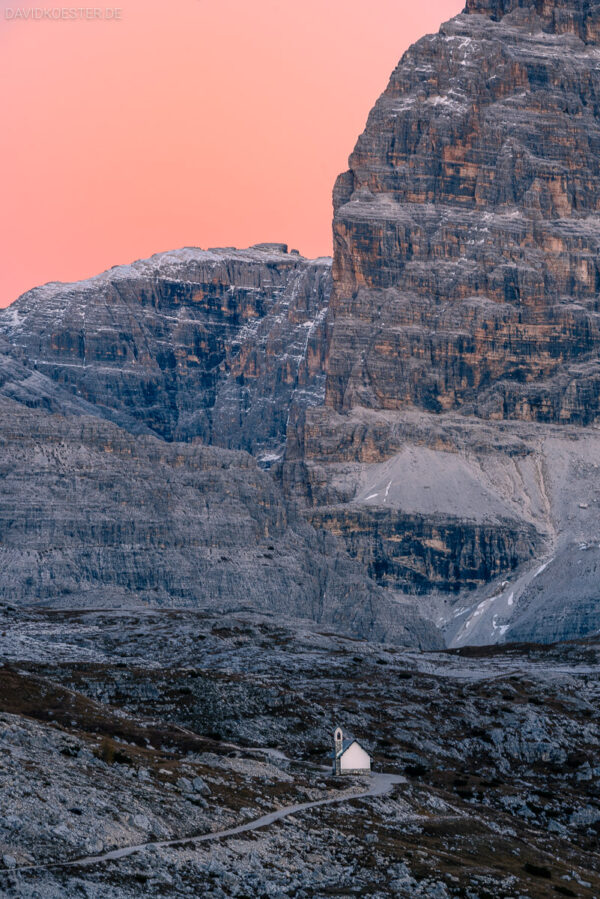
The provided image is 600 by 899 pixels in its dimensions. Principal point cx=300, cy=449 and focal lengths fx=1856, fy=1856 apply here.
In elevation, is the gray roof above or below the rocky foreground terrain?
below

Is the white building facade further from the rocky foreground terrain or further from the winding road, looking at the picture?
the rocky foreground terrain

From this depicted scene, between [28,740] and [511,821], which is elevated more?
[28,740]

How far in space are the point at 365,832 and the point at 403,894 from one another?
1627 cm

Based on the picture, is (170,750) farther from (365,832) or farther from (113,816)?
(113,816)

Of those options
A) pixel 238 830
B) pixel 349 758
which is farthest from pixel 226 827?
pixel 349 758

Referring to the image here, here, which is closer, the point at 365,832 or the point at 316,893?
the point at 316,893

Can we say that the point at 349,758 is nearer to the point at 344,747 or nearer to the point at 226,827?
the point at 344,747

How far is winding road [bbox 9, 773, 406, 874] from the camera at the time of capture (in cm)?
11319

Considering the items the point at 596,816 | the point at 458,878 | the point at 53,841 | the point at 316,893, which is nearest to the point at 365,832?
the point at 458,878

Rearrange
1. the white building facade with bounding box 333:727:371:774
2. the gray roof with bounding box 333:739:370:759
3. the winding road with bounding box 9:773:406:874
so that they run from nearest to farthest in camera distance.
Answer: the winding road with bounding box 9:773:406:874 < the white building facade with bounding box 333:727:371:774 < the gray roof with bounding box 333:739:370:759

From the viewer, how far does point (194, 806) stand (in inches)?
5271

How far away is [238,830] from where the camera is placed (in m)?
132

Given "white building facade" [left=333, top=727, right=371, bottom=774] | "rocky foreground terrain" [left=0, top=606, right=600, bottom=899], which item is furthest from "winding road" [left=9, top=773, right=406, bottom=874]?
"white building facade" [left=333, top=727, right=371, bottom=774]

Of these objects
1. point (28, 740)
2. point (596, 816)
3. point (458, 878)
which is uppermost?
point (28, 740)
